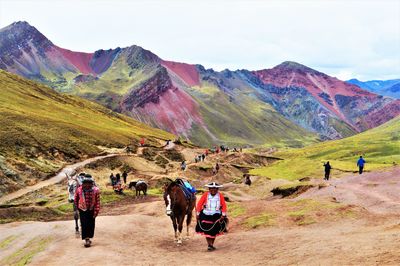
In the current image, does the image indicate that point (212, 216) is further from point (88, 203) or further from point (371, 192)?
point (371, 192)

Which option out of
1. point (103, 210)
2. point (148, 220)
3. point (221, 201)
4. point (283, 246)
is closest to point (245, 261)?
point (283, 246)

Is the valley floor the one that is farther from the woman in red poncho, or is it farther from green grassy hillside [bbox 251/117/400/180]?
green grassy hillside [bbox 251/117/400/180]

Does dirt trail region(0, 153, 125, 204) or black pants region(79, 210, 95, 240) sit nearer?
black pants region(79, 210, 95, 240)

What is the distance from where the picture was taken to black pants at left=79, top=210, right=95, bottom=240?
20.0m

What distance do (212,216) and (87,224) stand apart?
5.81 metres

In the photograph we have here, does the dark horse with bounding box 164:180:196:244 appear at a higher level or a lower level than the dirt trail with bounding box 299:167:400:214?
higher

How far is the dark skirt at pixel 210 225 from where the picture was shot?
20281mm

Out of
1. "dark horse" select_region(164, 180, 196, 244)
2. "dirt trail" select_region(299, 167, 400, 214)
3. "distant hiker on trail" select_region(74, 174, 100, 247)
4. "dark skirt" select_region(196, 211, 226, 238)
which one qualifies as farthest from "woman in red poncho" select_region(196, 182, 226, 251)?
"dirt trail" select_region(299, 167, 400, 214)

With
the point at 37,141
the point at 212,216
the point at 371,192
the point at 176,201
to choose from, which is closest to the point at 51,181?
the point at 37,141

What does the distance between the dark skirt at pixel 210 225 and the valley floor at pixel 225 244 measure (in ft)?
2.71

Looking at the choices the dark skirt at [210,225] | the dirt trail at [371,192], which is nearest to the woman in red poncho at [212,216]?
the dark skirt at [210,225]

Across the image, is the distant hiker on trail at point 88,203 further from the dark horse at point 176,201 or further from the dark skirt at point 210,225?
the dark skirt at point 210,225

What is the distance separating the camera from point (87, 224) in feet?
66.2

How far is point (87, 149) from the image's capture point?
9750 centimetres
